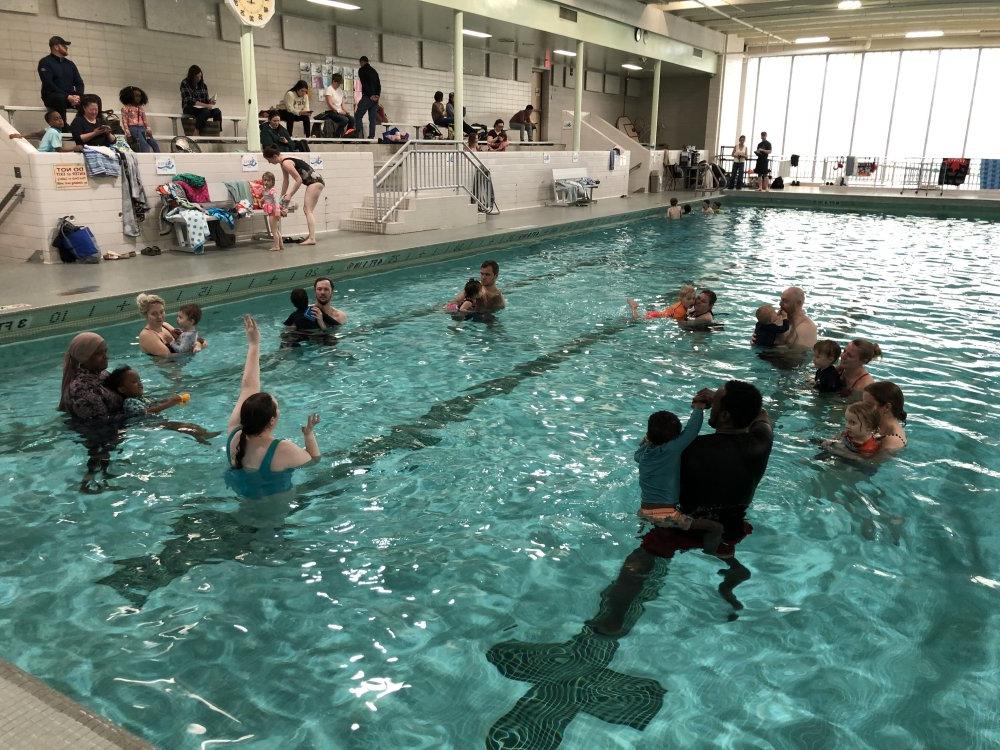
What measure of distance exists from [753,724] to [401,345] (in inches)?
201

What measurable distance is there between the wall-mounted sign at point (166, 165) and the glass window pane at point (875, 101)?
2530cm

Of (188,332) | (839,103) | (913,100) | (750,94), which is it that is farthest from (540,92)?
(188,332)

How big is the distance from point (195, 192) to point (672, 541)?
9474 millimetres

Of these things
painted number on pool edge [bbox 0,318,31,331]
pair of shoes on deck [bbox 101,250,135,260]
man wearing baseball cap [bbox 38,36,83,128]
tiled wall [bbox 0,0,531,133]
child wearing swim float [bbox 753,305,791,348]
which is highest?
tiled wall [bbox 0,0,531,133]

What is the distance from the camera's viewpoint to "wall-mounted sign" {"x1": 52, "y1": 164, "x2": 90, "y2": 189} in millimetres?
9141

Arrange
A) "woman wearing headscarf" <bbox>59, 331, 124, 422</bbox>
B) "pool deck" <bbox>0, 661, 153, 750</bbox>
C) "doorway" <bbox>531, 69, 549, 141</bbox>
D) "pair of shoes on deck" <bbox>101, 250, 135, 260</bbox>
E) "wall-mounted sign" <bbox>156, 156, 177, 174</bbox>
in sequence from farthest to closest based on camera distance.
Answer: "doorway" <bbox>531, 69, 549, 141</bbox> < "wall-mounted sign" <bbox>156, 156, 177, 174</bbox> < "pair of shoes on deck" <bbox>101, 250, 135, 260</bbox> < "woman wearing headscarf" <bbox>59, 331, 124, 422</bbox> < "pool deck" <bbox>0, 661, 153, 750</bbox>

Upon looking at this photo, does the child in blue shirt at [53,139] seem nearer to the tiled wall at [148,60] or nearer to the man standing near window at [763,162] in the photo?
the tiled wall at [148,60]

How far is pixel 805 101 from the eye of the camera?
29078 millimetres

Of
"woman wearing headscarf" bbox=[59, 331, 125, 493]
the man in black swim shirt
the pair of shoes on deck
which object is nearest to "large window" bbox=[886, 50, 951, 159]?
the pair of shoes on deck

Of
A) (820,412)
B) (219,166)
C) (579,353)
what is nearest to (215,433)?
(579,353)

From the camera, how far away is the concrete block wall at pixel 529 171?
1691cm

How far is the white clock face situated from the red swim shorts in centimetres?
1023

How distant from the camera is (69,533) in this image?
12.0 feet

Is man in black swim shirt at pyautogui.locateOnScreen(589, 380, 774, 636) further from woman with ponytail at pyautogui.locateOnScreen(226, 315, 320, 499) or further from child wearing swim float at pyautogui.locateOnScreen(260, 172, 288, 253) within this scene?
child wearing swim float at pyautogui.locateOnScreen(260, 172, 288, 253)
